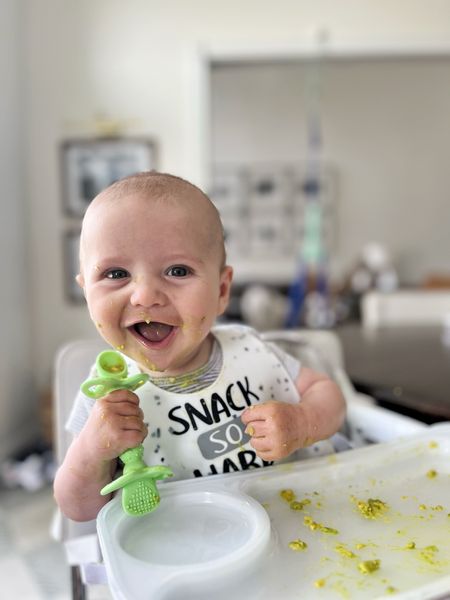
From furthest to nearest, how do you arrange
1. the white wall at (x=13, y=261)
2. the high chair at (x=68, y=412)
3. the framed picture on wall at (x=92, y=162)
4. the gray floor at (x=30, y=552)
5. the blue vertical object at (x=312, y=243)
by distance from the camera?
1. the blue vertical object at (x=312, y=243)
2. the framed picture on wall at (x=92, y=162)
3. the white wall at (x=13, y=261)
4. the gray floor at (x=30, y=552)
5. the high chair at (x=68, y=412)

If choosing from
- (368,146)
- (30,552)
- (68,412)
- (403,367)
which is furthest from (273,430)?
(368,146)

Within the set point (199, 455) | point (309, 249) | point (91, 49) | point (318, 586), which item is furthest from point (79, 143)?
point (318, 586)

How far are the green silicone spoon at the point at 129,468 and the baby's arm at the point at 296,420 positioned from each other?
4.3 inches

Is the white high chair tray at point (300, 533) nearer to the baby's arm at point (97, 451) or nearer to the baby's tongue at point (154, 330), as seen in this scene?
the baby's arm at point (97, 451)

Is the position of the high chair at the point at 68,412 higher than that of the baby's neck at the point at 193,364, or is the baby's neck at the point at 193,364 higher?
the baby's neck at the point at 193,364

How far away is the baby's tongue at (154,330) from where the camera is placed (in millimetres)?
660

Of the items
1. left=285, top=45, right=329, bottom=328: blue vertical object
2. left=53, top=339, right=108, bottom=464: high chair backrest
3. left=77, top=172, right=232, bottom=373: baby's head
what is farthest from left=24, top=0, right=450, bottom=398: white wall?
left=77, top=172, right=232, bottom=373: baby's head

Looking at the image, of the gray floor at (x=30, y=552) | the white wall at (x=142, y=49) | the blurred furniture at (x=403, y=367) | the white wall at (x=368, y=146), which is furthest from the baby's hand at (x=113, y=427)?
the white wall at (x=368, y=146)

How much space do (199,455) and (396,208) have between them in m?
4.09

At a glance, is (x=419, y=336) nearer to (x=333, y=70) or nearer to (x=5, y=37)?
(x=5, y=37)

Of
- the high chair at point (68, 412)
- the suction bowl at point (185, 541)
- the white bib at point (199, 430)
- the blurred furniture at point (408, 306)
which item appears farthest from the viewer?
the blurred furniture at point (408, 306)

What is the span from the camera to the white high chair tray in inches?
20.5

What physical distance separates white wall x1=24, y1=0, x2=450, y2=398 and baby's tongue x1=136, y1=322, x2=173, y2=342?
245 cm

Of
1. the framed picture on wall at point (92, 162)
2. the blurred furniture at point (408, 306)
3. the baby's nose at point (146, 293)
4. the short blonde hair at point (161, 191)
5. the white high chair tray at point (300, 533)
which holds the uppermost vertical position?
the framed picture on wall at point (92, 162)
